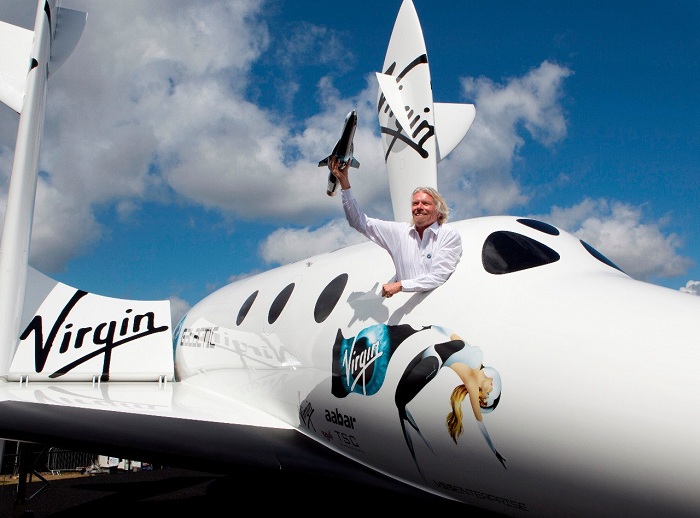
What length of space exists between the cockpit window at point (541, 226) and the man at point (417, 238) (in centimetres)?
73

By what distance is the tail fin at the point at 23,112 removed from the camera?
7.79m

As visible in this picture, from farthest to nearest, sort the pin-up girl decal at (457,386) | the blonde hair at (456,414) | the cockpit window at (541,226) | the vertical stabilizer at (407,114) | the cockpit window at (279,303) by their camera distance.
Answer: the vertical stabilizer at (407,114), the cockpit window at (279,303), the cockpit window at (541,226), the blonde hair at (456,414), the pin-up girl decal at (457,386)

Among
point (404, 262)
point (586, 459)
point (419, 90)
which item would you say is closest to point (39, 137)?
point (419, 90)

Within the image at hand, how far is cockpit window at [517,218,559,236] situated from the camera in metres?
4.86

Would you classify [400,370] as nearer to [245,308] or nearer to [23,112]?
[245,308]

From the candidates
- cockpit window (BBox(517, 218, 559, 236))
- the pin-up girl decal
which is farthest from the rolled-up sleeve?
cockpit window (BBox(517, 218, 559, 236))

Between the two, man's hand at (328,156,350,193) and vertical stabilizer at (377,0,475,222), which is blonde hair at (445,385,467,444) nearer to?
man's hand at (328,156,350,193)

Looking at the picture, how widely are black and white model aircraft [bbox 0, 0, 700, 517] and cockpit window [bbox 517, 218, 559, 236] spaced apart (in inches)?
1.0

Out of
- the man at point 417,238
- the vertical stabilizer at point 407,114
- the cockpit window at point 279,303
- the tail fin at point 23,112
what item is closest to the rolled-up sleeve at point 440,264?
the man at point 417,238

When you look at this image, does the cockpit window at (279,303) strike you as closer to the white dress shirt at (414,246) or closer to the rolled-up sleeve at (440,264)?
the white dress shirt at (414,246)

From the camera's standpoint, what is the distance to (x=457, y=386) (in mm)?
3764

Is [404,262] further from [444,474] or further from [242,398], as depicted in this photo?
[242,398]

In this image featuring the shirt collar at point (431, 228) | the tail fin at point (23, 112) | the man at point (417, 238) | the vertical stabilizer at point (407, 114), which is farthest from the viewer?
the vertical stabilizer at point (407, 114)

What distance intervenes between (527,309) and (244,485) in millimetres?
8929
